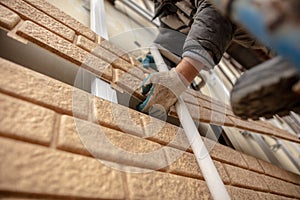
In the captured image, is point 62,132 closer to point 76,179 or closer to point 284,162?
point 76,179

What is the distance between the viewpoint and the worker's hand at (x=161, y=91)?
2.24ft

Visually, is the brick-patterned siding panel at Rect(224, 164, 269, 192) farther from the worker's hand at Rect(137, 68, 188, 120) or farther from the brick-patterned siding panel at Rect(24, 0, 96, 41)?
the brick-patterned siding panel at Rect(24, 0, 96, 41)

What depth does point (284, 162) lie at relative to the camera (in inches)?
54.5

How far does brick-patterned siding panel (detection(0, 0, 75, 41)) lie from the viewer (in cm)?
55

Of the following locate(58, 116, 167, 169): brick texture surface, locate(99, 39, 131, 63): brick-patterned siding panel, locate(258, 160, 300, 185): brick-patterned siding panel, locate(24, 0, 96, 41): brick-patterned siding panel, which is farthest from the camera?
locate(258, 160, 300, 185): brick-patterned siding panel

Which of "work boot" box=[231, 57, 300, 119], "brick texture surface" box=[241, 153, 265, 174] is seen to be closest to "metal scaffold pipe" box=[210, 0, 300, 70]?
"work boot" box=[231, 57, 300, 119]

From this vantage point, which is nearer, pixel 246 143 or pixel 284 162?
pixel 246 143

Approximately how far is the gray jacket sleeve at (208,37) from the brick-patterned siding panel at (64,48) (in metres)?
0.31

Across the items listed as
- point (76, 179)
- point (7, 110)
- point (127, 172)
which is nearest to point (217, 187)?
point (127, 172)

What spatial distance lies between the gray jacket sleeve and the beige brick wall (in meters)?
0.25

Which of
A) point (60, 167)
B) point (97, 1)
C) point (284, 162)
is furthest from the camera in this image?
point (284, 162)

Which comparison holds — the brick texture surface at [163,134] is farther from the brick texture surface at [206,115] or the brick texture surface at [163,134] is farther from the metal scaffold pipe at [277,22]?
the metal scaffold pipe at [277,22]

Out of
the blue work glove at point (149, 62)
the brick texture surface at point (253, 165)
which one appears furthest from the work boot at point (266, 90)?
the blue work glove at point (149, 62)

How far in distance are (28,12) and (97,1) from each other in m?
0.73
